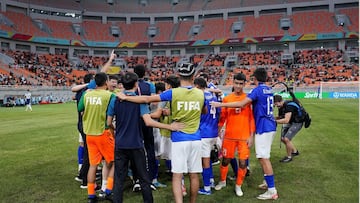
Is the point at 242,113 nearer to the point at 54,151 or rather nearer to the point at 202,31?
the point at 54,151

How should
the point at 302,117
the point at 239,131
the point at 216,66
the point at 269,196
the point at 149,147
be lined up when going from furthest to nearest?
1. the point at 216,66
2. the point at 302,117
3. the point at 149,147
4. the point at 239,131
5. the point at 269,196

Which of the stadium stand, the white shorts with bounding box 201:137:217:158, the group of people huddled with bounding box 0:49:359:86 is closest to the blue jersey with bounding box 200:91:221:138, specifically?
the white shorts with bounding box 201:137:217:158

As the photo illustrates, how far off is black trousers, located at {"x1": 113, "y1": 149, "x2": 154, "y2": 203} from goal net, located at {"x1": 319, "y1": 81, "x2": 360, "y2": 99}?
3792cm

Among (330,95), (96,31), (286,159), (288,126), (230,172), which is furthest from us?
(96,31)

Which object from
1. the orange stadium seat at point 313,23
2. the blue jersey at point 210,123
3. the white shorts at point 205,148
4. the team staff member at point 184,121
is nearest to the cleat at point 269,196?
the white shorts at point 205,148

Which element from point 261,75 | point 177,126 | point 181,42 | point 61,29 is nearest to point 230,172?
point 261,75

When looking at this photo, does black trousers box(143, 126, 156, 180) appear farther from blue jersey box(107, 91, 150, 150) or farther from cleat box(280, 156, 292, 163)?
cleat box(280, 156, 292, 163)

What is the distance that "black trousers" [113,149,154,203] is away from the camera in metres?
4.77

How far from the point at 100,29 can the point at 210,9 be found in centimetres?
2527

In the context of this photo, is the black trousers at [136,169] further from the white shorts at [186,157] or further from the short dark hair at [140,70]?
the short dark hair at [140,70]

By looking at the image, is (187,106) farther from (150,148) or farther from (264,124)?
(150,148)

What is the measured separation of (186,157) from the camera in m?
4.61

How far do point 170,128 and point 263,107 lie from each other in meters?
2.08

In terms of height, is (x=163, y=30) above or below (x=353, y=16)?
below
